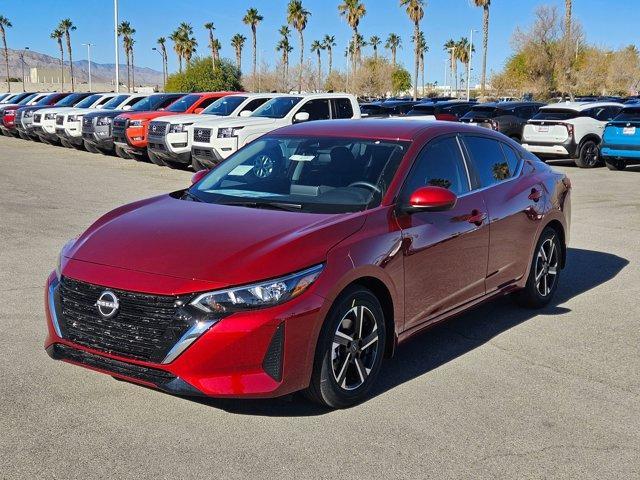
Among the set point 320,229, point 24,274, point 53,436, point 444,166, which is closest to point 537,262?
point 444,166

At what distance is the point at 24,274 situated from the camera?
25.8ft

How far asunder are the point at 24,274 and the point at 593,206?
948 centimetres

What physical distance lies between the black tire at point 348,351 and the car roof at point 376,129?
140cm

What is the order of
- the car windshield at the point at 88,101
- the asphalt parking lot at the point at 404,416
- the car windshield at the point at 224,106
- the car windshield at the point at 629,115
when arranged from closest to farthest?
the asphalt parking lot at the point at 404,416 < the car windshield at the point at 629,115 < the car windshield at the point at 224,106 < the car windshield at the point at 88,101

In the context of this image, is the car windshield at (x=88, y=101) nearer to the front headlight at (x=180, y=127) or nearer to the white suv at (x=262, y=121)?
the front headlight at (x=180, y=127)

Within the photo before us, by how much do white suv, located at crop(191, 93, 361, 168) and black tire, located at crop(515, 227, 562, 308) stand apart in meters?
10.6

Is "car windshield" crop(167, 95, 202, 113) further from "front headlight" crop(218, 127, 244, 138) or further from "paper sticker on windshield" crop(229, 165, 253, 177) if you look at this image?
"paper sticker on windshield" crop(229, 165, 253, 177)

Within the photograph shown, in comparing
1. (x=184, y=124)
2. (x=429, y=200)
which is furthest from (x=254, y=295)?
(x=184, y=124)

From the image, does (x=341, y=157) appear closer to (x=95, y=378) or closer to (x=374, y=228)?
(x=374, y=228)

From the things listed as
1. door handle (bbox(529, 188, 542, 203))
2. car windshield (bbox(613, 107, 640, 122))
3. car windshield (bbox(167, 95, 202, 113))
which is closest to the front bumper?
door handle (bbox(529, 188, 542, 203))

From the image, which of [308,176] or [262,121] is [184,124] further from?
[308,176]

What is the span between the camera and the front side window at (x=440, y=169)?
17.3 feet

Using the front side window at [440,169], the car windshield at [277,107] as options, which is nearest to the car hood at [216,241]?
the front side window at [440,169]

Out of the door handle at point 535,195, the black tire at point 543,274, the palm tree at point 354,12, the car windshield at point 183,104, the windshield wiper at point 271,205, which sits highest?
the palm tree at point 354,12
